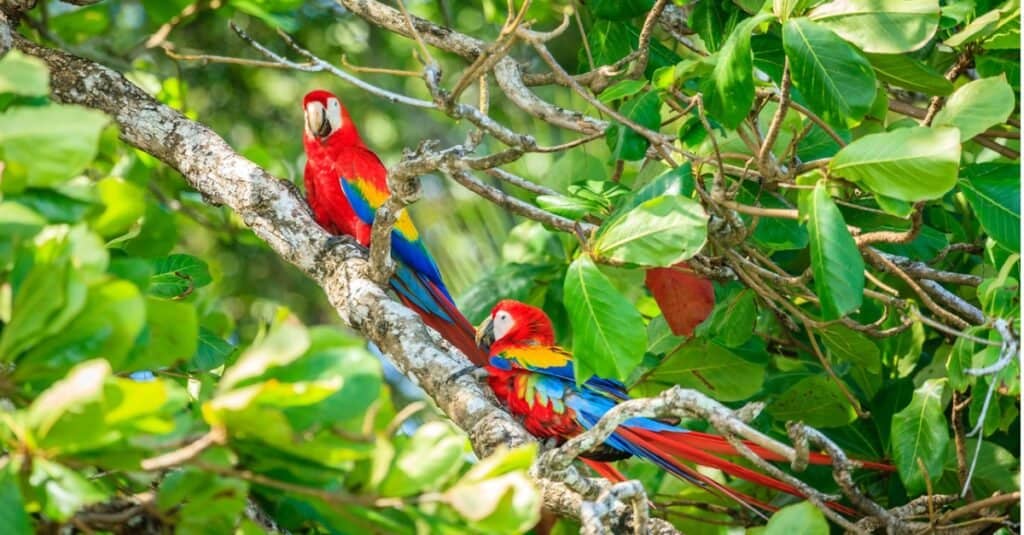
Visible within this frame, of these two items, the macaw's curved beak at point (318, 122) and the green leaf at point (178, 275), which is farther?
the macaw's curved beak at point (318, 122)

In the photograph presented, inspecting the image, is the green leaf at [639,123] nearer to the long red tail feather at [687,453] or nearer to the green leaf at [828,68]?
the green leaf at [828,68]

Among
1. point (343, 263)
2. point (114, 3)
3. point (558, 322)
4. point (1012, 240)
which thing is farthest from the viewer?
point (114, 3)

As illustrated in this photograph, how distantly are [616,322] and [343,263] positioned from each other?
85cm

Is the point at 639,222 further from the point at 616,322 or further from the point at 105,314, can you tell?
the point at 105,314

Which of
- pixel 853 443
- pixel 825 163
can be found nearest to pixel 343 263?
pixel 825 163

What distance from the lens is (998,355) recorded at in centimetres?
174

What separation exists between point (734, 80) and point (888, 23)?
23 centimetres

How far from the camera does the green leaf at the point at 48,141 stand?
1127 millimetres

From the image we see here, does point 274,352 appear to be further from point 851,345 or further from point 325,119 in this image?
point 325,119

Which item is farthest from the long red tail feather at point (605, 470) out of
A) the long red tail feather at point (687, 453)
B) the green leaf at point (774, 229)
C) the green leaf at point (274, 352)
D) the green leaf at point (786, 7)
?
the green leaf at point (274, 352)

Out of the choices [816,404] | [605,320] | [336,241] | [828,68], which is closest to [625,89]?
[828,68]

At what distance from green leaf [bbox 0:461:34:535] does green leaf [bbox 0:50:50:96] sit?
372mm

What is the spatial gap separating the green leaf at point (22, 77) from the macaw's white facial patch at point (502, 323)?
5.65 feet

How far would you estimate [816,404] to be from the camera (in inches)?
94.3
